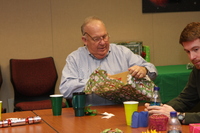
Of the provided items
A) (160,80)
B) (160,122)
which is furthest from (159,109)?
(160,80)

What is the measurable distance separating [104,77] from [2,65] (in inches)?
111

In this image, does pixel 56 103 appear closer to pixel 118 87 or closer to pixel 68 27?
pixel 118 87

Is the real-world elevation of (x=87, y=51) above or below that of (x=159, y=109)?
above

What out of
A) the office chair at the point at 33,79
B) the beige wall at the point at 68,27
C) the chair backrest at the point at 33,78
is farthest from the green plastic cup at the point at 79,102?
the beige wall at the point at 68,27

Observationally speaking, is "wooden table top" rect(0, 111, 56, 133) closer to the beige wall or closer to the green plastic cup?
the green plastic cup

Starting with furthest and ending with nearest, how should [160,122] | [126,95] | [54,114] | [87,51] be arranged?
[87,51] → [126,95] → [54,114] → [160,122]

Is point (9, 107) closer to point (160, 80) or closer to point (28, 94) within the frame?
point (28, 94)

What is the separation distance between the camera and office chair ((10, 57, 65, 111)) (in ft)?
16.0

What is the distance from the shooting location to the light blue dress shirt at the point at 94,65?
10.3 feet

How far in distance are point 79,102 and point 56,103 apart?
0.59 feet

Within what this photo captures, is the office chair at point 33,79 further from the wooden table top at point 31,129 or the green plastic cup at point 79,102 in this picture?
the wooden table top at point 31,129

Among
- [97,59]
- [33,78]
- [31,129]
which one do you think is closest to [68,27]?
[33,78]

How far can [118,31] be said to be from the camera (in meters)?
5.60

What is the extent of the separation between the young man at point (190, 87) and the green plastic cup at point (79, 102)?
45cm
